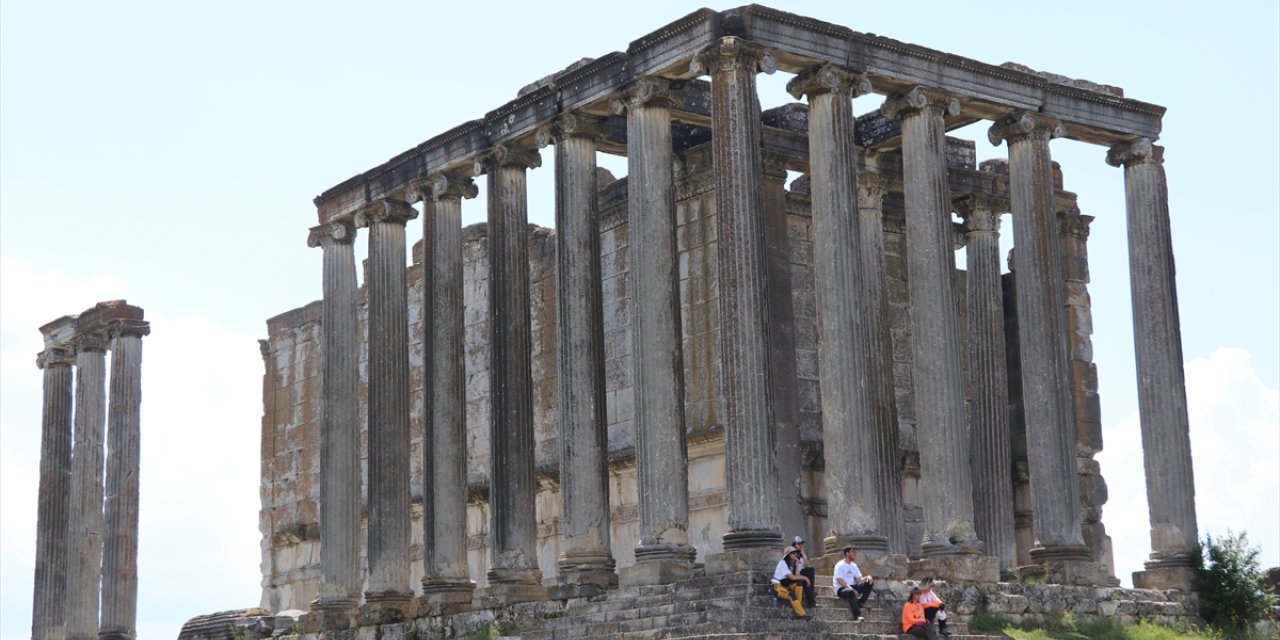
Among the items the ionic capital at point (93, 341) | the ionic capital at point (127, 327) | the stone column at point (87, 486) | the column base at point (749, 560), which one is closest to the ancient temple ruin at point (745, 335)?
the column base at point (749, 560)

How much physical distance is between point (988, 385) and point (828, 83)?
7263 mm

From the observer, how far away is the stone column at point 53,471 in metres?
47.2

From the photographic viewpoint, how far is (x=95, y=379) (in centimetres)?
4669

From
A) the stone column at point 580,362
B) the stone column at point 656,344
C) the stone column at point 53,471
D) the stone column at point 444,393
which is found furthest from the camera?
the stone column at point 53,471

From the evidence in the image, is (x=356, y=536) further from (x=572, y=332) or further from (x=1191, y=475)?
(x=1191, y=475)

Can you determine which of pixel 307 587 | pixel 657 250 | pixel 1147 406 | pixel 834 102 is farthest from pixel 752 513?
pixel 307 587

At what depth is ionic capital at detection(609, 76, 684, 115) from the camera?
33.9 metres

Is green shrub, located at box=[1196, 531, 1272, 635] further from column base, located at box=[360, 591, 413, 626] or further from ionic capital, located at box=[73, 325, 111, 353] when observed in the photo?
ionic capital, located at box=[73, 325, 111, 353]

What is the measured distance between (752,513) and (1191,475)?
950 cm

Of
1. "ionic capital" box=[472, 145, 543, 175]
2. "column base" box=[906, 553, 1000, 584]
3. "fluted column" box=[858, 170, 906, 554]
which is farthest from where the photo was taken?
"ionic capital" box=[472, 145, 543, 175]

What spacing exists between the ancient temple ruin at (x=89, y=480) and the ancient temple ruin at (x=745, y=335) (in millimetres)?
6425

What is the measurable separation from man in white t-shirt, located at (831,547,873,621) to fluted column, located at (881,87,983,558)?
2985mm

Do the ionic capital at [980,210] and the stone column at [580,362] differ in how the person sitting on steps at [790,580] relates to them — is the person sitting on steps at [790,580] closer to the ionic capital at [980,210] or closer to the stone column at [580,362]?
the stone column at [580,362]

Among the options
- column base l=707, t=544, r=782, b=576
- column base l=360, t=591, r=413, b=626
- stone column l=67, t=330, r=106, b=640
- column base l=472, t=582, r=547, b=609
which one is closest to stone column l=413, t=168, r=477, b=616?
column base l=360, t=591, r=413, b=626
